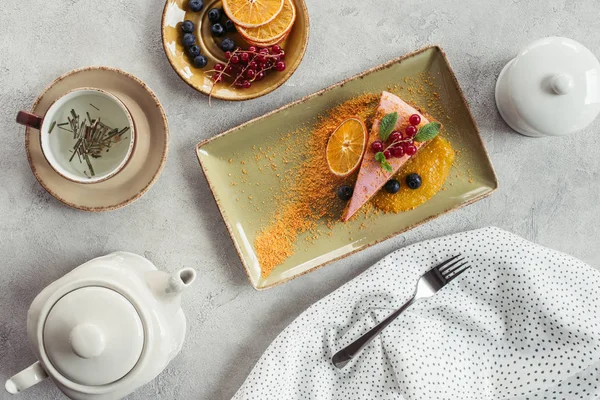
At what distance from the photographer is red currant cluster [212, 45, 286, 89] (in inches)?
54.3

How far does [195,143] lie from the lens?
1.47 meters

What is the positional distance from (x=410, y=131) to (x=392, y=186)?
152 mm

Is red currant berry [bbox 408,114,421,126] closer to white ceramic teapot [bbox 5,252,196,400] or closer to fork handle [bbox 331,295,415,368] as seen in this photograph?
fork handle [bbox 331,295,415,368]

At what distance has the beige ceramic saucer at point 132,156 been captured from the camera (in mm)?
1313

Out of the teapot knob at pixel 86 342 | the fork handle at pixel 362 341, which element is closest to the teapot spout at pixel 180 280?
the teapot knob at pixel 86 342

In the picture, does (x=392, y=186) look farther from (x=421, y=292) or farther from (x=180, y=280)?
(x=180, y=280)

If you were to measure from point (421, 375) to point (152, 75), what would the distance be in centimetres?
106

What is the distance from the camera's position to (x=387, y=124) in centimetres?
138

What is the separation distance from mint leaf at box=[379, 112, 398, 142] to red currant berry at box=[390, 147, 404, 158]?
0.12 ft

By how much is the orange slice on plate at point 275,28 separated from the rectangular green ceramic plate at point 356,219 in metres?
0.19

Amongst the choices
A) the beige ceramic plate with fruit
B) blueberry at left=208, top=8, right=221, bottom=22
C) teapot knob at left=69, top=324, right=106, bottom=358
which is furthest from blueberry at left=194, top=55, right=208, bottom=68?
teapot knob at left=69, top=324, right=106, bottom=358

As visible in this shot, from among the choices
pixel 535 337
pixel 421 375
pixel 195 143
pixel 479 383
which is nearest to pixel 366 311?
pixel 421 375

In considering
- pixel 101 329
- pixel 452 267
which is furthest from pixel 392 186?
pixel 101 329

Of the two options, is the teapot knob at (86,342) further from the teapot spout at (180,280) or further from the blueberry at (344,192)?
the blueberry at (344,192)
